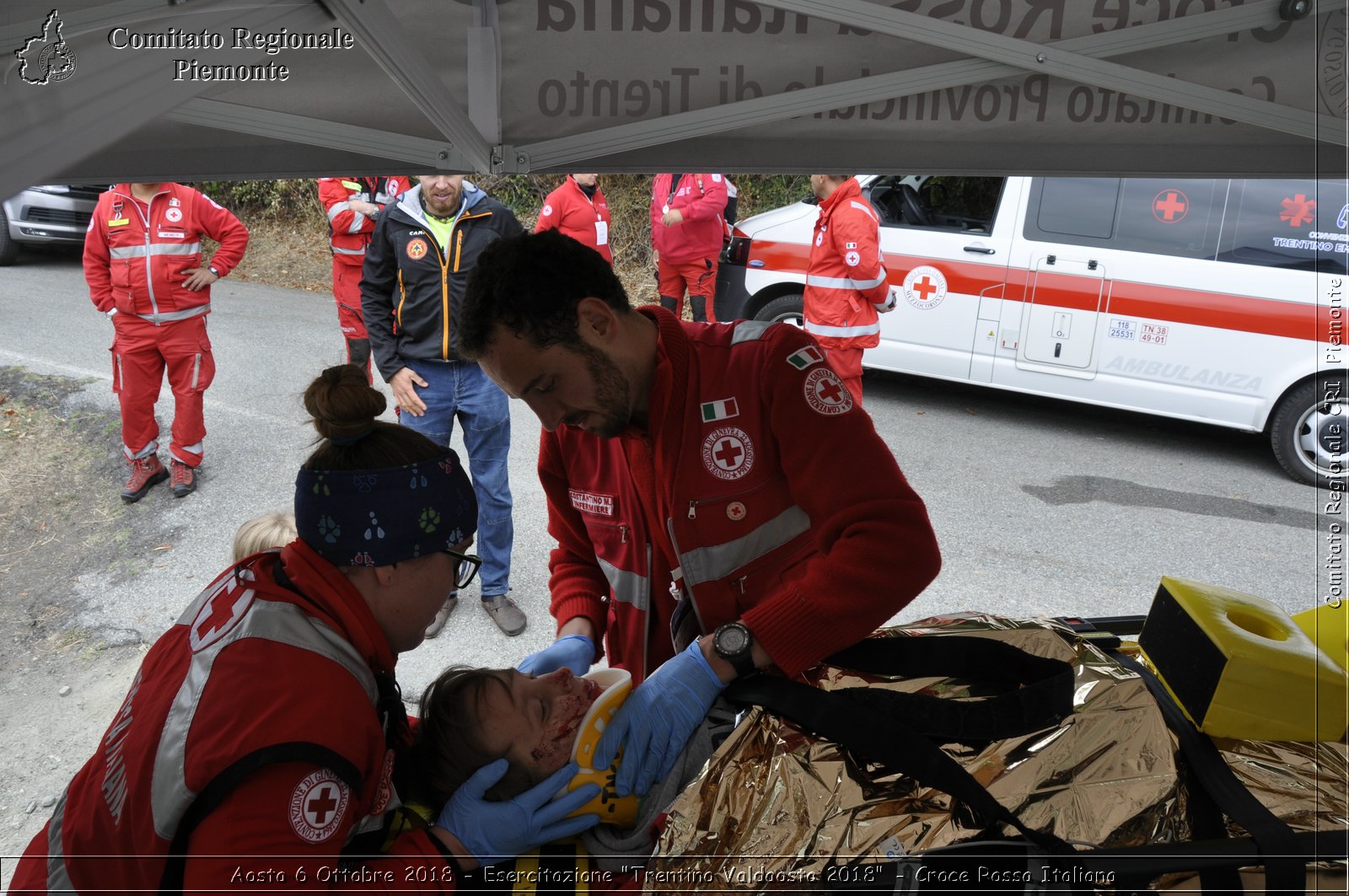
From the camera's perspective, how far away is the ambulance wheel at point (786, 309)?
7773 millimetres

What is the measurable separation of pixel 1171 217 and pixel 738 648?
5.87 metres

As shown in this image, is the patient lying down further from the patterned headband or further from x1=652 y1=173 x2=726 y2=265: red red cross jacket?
x1=652 y1=173 x2=726 y2=265: red red cross jacket

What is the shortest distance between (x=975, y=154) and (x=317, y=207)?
13729mm

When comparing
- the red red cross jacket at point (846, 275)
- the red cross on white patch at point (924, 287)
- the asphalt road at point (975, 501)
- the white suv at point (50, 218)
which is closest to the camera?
the asphalt road at point (975, 501)

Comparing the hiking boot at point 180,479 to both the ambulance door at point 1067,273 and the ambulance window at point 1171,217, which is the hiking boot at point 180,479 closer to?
the ambulance door at point 1067,273

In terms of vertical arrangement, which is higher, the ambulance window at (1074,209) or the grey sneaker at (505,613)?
the ambulance window at (1074,209)

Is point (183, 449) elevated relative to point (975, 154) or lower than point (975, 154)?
lower

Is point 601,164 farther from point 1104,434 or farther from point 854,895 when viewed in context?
point 1104,434

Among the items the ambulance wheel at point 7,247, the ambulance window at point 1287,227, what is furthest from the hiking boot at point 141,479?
the ambulance wheel at point 7,247

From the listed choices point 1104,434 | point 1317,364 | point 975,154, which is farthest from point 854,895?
point 1104,434

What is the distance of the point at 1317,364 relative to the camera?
5938 mm

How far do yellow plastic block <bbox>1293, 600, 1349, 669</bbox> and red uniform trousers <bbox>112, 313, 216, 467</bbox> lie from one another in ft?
18.6

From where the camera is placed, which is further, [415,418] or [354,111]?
[415,418]

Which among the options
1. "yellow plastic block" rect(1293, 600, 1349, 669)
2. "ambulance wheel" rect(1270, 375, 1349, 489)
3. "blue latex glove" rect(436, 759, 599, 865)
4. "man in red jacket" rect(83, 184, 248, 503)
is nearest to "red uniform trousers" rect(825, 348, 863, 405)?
"ambulance wheel" rect(1270, 375, 1349, 489)
